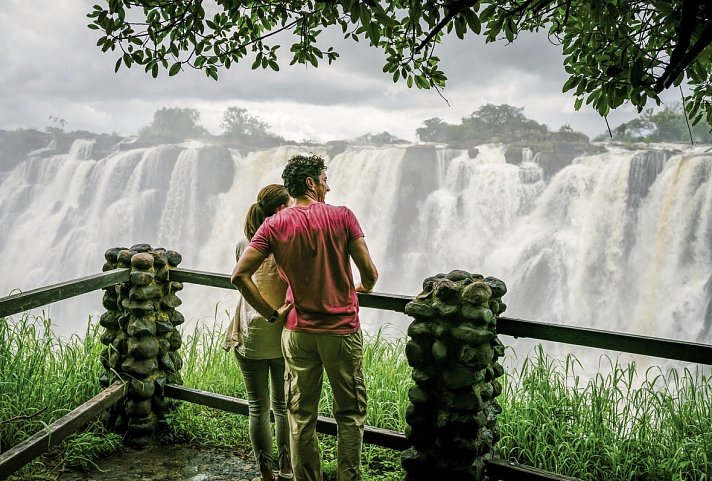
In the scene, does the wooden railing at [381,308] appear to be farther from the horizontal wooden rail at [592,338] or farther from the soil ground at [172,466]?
the soil ground at [172,466]

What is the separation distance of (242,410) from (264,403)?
627mm

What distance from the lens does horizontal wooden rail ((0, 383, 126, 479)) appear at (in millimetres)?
2848

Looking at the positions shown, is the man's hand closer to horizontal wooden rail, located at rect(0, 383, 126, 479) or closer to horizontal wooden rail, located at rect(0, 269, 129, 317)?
horizontal wooden rail, located at rect(0, 269, 129, 317)

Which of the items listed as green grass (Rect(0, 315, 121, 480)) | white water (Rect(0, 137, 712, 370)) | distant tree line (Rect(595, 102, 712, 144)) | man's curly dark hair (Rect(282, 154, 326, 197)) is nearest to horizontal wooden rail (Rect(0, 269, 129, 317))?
green grass (Rect(0, 315, 121, 480))

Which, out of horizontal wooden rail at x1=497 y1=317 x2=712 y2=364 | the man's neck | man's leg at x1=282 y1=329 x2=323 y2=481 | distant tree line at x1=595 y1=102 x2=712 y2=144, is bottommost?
man's leg at x1=282 y1=329 x2=323 y2=481

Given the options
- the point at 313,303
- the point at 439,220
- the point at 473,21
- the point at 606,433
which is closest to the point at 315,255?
the point at 313,303

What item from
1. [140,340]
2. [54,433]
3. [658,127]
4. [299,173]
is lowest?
[54,433]

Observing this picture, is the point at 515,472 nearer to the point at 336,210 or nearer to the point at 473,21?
the point at 336,210

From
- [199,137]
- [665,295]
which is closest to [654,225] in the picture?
[665,295]

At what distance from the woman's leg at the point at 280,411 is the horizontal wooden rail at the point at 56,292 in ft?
3.87

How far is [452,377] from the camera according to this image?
2871mm

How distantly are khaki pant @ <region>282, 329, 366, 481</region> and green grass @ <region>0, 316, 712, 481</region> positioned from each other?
2.57 ft

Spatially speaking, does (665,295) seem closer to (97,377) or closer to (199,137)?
(97,377)

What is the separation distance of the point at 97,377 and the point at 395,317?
36.3ft
